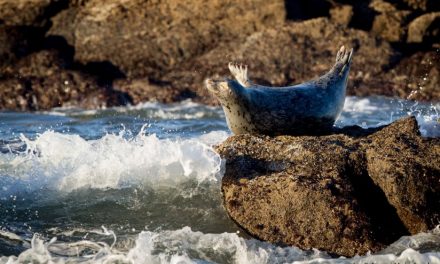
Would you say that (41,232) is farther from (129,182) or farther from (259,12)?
(259,12)

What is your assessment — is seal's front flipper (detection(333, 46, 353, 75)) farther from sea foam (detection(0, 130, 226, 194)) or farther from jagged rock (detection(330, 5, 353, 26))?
jagged rock (detection(330, 5, 353, 26))

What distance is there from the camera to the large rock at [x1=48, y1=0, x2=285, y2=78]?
13.0 m

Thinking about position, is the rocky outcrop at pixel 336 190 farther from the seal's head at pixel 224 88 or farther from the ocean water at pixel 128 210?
the seal's head at pixel 224 88

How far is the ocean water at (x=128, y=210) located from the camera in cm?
405

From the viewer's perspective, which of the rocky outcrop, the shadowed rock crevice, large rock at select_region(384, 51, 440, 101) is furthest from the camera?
large rock at select_region(384, 51, 440, 101)

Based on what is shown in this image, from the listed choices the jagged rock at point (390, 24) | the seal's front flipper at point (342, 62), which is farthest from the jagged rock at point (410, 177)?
the jagged rock at point (390, 24)

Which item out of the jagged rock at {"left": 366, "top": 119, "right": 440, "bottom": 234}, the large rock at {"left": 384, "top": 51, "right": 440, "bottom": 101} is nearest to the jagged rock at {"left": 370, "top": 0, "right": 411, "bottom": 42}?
the large rock at {"left": 384, "top": 51, "right": 440, "bottom": 101}

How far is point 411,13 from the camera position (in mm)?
13734

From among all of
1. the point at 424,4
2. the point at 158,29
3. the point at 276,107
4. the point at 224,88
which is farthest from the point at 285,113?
the point at 424,4

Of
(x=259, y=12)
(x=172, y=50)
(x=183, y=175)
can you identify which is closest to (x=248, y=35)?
(x=259, y=12)

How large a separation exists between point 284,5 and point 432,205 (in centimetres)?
904

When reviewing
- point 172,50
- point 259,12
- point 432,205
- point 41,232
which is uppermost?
point 259,12

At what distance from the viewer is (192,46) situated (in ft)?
42.7

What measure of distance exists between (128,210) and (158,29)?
8.72 meters
